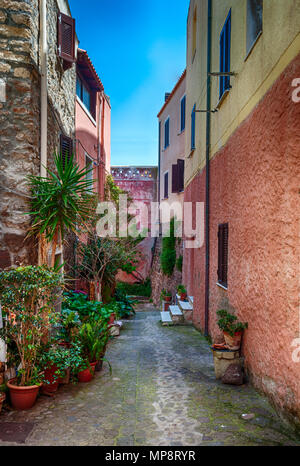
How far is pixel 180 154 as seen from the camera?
50.1 ft

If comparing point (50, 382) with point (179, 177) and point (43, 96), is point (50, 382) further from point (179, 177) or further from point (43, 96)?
point (179, 177)

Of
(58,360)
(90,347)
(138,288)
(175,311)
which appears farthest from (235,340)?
(138,288)

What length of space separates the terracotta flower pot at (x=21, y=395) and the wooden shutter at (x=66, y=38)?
21.6 ft

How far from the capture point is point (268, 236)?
13.4ft

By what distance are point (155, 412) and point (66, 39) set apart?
7.64 m

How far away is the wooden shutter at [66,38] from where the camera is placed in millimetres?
7336

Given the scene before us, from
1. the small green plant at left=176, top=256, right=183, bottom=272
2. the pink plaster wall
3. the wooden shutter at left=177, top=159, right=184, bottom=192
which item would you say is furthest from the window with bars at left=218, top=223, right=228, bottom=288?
the pink plaster wall

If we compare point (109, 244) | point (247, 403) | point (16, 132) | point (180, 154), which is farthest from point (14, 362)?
point (180, 154)

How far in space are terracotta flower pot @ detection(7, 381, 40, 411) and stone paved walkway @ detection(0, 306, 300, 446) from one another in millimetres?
115

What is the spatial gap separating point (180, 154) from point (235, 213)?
10.1 m

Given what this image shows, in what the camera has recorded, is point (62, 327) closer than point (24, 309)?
No

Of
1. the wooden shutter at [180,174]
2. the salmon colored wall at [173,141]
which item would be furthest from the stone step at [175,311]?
the wooden shutter at [180,174]

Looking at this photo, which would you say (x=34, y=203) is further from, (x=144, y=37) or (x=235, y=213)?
(x=144, y=37)

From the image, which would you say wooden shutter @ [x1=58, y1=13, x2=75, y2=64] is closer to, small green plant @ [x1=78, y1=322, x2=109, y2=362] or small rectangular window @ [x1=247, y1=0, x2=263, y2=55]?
small rectangular window @ [x1=247, y1=0, x2=263, y2=55]
